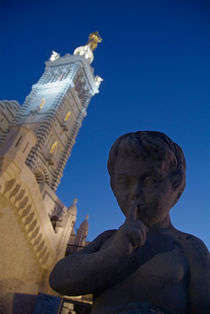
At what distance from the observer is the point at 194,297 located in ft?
4.78

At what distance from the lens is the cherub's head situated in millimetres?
1753

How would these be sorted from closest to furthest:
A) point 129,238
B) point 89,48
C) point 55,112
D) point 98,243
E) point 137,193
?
point 129,238, point 137,193, point 98,243, point 55,112, point 89,48

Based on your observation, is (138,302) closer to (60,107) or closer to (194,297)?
(194,297)

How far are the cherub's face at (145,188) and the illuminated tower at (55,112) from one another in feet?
68.8

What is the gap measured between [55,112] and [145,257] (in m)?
26.5

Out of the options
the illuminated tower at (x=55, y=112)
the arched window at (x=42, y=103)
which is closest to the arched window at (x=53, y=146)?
the illuminated tower at (x=55, y=112)

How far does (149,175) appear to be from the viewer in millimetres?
1801

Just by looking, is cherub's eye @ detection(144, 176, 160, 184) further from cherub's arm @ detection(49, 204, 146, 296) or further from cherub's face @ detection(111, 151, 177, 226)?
cherub's arm @ detection(49, 204, 146, 296)

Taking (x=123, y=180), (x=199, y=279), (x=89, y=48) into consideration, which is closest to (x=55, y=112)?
(x=89, y=48)

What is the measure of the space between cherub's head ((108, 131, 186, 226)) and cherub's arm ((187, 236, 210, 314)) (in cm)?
34

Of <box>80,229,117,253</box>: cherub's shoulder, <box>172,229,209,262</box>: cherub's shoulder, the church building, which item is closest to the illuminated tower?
the church building

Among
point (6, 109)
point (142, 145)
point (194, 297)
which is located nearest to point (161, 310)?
point (194, 297)

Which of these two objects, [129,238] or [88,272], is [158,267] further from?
[88,272]

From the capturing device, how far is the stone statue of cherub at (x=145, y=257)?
4.66ft
